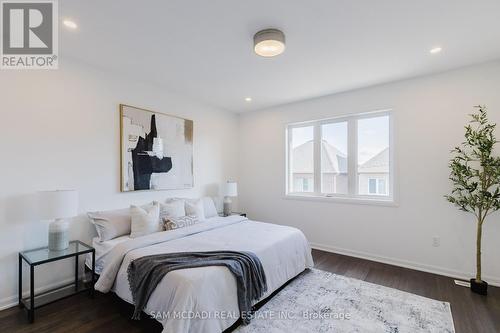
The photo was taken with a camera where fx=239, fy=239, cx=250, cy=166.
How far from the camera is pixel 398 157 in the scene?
3.45 meters

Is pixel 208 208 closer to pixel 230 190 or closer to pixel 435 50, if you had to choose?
pixel 230 190

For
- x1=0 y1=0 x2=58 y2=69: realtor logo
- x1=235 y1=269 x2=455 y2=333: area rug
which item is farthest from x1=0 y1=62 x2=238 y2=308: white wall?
x1=235 y1=269 x2=455 y2=333: area rug

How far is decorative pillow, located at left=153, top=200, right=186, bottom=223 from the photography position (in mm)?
3232

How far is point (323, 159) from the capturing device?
430 cm

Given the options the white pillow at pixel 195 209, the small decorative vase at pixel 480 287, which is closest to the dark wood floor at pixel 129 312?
the small decorative vase at pixel 480 287

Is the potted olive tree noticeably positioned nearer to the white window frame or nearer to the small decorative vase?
the small decorative vase

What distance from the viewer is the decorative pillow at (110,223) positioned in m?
2.74

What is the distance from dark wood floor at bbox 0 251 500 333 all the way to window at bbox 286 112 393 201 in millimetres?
1203

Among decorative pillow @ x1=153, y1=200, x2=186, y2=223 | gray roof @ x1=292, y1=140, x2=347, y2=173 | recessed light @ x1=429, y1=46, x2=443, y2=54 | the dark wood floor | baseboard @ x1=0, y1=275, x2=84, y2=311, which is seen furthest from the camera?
gray roof @ x1=292, y1=140, x2=347, y2=173

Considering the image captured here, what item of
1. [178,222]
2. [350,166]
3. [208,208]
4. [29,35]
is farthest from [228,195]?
[29,35]

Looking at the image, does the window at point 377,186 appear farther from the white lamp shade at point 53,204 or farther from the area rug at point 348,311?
the white lamp shade at point 53,204

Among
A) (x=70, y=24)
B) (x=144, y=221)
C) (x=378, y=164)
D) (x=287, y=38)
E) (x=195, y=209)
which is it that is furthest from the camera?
(x=378, y=164)

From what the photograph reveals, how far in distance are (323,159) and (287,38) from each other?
2443mm

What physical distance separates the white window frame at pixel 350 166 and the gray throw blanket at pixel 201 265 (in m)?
2.26
